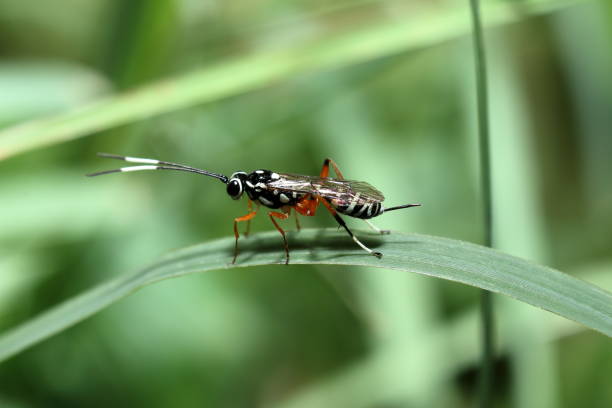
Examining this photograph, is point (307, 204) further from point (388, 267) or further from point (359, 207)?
point (388, 267)

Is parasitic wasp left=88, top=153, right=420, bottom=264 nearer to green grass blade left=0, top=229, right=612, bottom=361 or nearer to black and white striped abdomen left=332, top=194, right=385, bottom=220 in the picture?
black and white striped abdomen left=332, top=194, right=385, bottom=220

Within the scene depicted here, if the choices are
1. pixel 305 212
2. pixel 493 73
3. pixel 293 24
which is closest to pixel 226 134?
pixel 305 212

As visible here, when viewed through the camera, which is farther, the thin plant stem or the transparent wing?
the transparent wing

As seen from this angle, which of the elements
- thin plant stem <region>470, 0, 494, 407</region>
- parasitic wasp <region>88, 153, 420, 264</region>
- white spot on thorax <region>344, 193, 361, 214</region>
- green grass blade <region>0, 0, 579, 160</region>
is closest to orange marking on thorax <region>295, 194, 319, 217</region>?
parasitic wasp <region>88, 153, 420, 264</region>

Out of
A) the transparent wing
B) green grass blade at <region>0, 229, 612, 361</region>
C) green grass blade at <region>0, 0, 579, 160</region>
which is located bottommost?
green grass blade at <region>0, 229, 612, 361</region>

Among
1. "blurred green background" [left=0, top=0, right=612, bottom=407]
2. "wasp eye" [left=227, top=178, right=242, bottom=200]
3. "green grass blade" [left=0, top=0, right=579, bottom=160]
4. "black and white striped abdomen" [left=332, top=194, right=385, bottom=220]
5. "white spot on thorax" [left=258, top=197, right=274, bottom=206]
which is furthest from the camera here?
"blurred green background" [left=0, top=0, right=612, bottom=407]

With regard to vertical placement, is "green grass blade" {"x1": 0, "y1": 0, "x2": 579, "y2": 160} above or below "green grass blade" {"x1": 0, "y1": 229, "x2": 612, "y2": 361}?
above

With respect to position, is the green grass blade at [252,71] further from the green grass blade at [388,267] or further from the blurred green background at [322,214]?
the green grass blade at [388,267]
